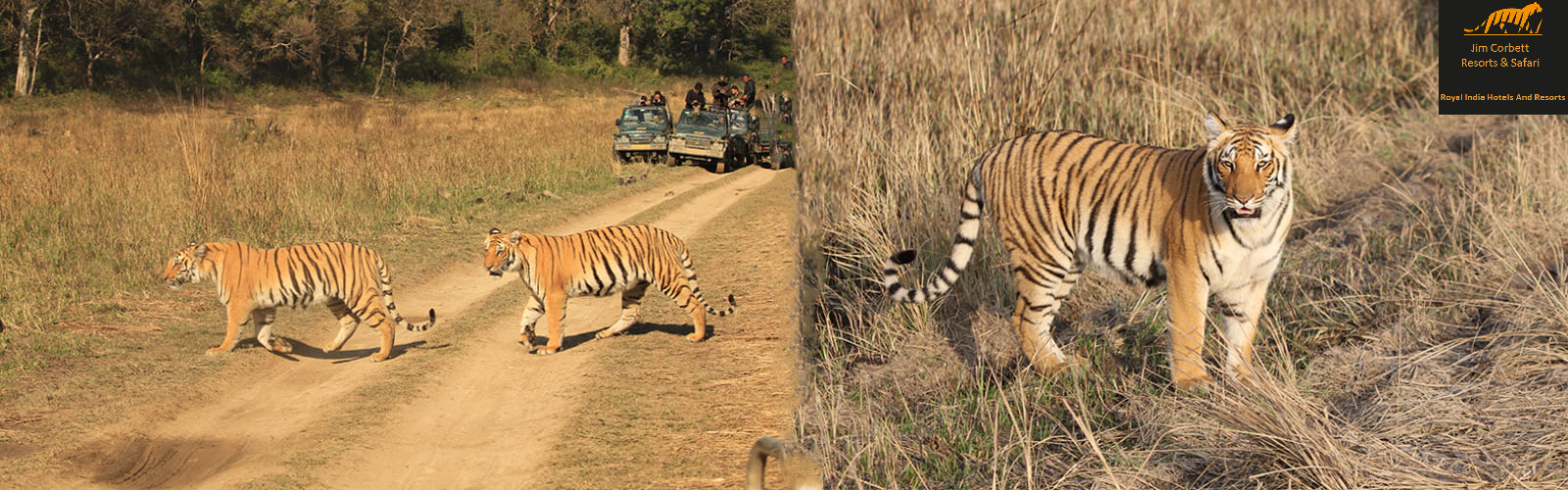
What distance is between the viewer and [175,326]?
5.09 meters

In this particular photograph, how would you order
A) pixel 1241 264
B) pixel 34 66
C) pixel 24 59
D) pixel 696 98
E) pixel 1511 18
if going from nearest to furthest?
pixel 1241 264
pixel 696 98
pixel 1511 18
pixel 34 66
pixel 24 59

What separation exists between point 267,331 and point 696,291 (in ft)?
5.56

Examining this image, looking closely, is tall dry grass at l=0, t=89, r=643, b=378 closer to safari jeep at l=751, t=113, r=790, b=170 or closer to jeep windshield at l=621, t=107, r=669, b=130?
jeep windshield at l=621, t=107, r=669, b=130

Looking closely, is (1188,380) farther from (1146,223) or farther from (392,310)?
(392,310)

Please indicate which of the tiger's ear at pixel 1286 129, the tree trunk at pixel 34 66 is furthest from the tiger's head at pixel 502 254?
the tree trunk at pixel 34 66

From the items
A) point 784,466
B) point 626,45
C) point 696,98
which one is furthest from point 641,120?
point 784,466

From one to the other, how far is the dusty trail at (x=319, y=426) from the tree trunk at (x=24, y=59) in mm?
17934

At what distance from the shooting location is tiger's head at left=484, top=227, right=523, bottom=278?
4660 mm

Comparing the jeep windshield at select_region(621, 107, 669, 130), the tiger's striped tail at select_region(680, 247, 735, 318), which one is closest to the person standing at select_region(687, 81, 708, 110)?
the tiger's striped tail at select_region(680, 247, 735, 318)

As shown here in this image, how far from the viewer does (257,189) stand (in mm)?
6645

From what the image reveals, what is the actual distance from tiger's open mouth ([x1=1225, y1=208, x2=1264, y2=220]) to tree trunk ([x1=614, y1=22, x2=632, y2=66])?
107 inches

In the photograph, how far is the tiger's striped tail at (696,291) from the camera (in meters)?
3.77

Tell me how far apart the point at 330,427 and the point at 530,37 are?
171 inches

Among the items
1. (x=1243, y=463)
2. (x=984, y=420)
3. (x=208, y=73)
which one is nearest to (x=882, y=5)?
(x=984, y=420)
